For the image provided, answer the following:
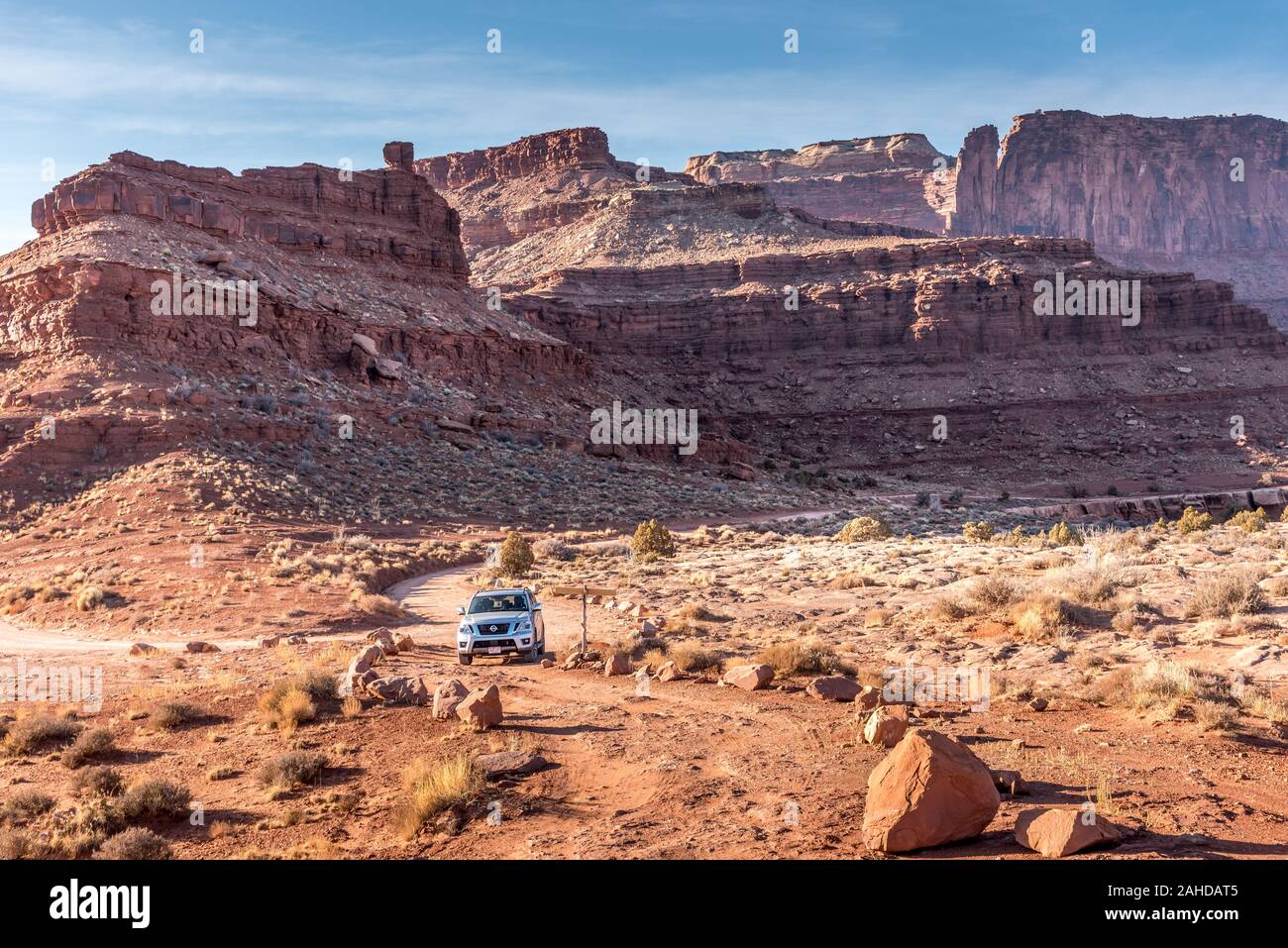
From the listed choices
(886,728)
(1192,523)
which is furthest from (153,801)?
(1192,523)

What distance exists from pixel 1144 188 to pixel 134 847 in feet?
526

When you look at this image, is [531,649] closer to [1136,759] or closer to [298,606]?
[298,606]

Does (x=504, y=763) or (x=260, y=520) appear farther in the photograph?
(x=260, y=520)

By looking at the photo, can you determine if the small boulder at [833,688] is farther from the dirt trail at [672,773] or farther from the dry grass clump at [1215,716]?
the dry grass clump at [1215,716]

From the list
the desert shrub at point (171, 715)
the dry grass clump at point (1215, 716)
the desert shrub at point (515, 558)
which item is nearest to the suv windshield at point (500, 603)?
the desert shrub at point (171, 715)

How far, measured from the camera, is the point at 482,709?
11.6m

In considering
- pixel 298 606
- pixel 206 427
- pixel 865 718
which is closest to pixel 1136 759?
pixel 865 718

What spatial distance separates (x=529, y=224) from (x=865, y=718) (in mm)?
97885

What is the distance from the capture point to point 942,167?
15100 cm

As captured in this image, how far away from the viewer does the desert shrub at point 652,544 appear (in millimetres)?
28798

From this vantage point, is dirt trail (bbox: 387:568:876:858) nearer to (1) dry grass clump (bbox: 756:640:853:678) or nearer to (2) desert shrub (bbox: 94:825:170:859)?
(1) dry grass clump (bbox: 756:640:853:678)

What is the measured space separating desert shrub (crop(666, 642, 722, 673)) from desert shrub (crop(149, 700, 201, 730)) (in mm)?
6612
